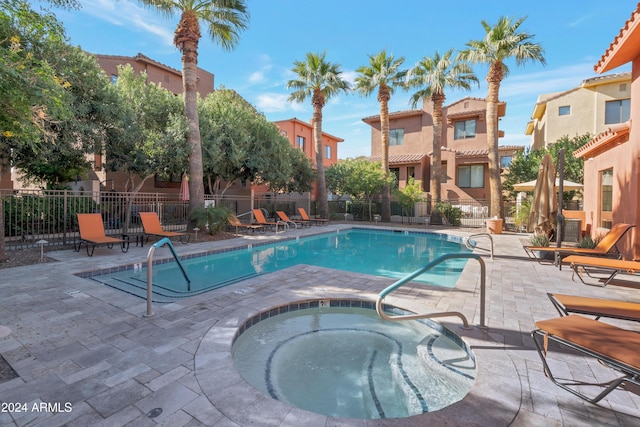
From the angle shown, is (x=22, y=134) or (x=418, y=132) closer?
(x=22, y=134)

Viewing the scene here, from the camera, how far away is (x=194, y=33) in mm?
11781

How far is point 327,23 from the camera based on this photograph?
15984mm

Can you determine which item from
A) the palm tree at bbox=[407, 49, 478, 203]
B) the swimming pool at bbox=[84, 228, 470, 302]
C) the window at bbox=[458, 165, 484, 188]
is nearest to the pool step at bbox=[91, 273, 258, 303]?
the swimming pool at bbox=[84, 228, 470, 302]

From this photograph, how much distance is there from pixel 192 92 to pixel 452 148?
22.5 m

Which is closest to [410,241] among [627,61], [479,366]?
[627,61]

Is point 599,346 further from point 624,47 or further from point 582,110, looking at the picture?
point 582,110

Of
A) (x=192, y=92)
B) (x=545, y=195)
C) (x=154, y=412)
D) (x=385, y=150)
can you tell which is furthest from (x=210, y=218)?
(x=385, y=150)

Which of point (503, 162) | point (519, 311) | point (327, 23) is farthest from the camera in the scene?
point (503, 162)

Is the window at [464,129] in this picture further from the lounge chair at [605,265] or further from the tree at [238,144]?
the lounge chair at [605,265]

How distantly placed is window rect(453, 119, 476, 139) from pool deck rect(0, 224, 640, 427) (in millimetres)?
23080

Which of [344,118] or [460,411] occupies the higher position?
[344,118]

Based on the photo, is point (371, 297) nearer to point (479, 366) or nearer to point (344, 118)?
point (479, 366)

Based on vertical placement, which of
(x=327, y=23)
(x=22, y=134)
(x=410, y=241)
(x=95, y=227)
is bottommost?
(x=410, y=241)

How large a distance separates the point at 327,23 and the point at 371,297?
51.4 ft
